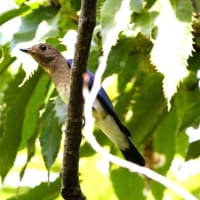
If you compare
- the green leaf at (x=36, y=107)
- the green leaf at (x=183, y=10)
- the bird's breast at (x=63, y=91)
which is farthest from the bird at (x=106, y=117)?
the green leaf at (x=183, y=10)

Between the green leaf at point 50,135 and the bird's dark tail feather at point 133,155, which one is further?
the bird's dark tail feather at point 133,155

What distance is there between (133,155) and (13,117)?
1.69ft

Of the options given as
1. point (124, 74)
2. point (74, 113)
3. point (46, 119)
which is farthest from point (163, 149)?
point (74, 113)

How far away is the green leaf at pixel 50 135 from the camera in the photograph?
9.62 ft

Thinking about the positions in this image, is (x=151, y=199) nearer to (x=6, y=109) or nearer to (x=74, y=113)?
(x=6, y=109)

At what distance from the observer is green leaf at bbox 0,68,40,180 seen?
3.05m

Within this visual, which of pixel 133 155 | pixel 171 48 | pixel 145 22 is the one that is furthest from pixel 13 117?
pixel 171 48

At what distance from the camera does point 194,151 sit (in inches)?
122

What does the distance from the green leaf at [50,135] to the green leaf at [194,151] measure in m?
0.50

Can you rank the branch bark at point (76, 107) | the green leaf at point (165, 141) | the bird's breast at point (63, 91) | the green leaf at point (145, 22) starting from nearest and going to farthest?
the branch bark at point (76, 107), the green leaf at point (145, 22), the bird's breast at point (63, 91), the green leaf at point (165, 141)

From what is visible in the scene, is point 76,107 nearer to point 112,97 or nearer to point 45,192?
point 45,192

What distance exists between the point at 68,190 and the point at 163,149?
113cm

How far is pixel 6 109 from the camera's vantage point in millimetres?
3258

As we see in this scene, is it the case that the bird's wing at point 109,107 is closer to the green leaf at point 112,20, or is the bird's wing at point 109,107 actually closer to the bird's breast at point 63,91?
the bird's breast at point 63,91
